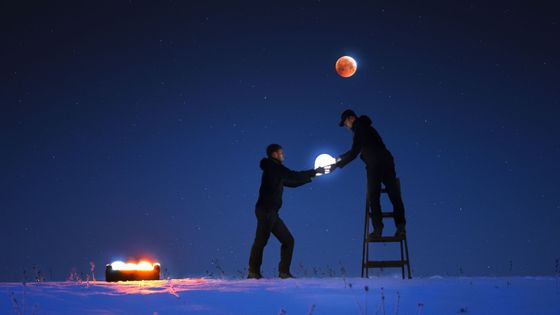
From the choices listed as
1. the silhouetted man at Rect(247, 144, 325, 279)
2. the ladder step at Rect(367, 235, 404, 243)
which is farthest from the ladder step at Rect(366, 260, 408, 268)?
the silhouetted man at Rect(247, 144, 325, 279)

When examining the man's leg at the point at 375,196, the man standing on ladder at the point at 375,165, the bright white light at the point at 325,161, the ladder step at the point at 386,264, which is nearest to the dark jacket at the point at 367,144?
the man standing on ladder at the point at 375,165

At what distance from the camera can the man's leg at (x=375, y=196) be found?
35.3 feet

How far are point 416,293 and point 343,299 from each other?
1.04 meters

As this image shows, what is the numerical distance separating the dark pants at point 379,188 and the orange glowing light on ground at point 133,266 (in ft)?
12.9

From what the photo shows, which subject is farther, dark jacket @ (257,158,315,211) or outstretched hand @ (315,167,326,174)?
outstretched hand @ (315,167,326,174)

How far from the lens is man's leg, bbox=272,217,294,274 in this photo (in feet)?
38.7

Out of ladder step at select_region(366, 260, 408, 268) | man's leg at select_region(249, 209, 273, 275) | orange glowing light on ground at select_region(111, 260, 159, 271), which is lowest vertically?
orange glowing light on ground at select_region(111, 260, 159, 271)

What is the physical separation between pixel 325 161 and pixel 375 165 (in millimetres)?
1798

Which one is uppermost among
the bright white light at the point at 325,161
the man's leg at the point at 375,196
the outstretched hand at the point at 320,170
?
the bright white light at the point at 325,161

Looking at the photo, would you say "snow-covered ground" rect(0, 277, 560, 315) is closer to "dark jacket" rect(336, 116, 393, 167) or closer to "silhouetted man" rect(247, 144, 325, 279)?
"dark jacket" rect(336, 116, 393, 167)

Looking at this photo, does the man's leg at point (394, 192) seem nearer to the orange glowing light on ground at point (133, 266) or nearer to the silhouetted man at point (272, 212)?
the silhouetted man at point (272, 212)

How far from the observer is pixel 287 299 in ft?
22.6

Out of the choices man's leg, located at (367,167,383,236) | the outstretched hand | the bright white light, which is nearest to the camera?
man's leg, located at (367,167,383,236)

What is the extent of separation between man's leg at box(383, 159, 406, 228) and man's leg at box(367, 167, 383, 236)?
0.16m
